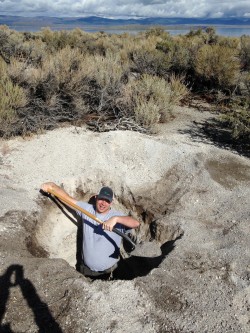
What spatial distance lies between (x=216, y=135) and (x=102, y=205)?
14.4 feet

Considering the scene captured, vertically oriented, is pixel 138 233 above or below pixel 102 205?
below

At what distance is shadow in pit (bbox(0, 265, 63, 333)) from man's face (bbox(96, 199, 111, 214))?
5.36ft

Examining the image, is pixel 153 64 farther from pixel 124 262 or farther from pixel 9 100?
pixel 124 262

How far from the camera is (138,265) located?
6.12m

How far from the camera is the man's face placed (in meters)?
5.51

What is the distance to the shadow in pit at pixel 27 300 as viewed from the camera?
11.6 ft

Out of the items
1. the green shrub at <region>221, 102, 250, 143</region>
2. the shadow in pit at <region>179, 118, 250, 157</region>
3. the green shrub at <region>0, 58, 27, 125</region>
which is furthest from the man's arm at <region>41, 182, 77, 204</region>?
the green shrub at <region>221, 102, 250, 143</region>

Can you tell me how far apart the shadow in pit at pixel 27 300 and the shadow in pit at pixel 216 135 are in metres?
5.42

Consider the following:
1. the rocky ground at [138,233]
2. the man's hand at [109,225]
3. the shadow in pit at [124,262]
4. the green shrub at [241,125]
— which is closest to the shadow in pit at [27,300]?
the rocky ground at [138,233]

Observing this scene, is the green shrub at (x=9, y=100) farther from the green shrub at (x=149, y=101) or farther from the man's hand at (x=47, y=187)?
the green shrub at (x=149, y=101)

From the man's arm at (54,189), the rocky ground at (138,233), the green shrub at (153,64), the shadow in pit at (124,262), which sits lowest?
the shadow in pit at (124,262)

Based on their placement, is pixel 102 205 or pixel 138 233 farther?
pixel 138 233

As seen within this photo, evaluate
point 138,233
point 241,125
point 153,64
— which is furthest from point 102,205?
point 153,64

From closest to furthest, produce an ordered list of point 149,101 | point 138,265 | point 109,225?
point 109,225
point 138,265
point 149,101
